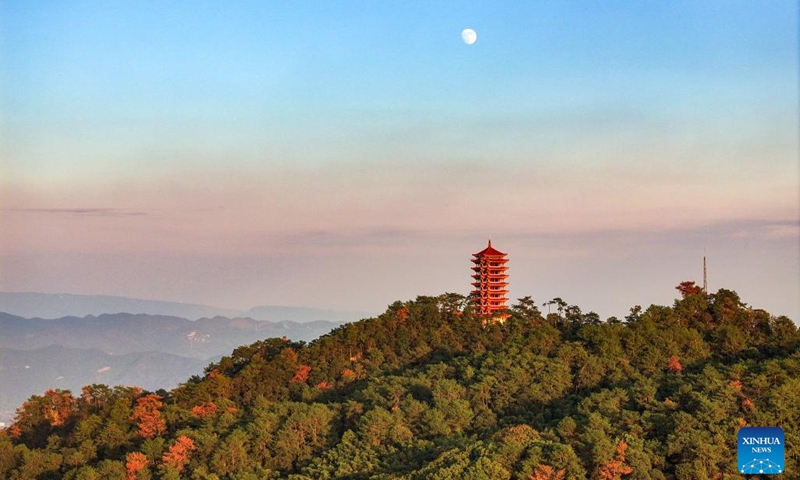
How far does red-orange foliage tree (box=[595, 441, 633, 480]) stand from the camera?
3139 cm

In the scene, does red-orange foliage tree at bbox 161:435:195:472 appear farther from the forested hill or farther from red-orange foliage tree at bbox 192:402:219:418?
red-orange foliage tree at bbox 192:402:219:418

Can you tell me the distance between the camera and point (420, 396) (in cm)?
4362

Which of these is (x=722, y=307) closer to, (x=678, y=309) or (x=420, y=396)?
(x=678, y=309)

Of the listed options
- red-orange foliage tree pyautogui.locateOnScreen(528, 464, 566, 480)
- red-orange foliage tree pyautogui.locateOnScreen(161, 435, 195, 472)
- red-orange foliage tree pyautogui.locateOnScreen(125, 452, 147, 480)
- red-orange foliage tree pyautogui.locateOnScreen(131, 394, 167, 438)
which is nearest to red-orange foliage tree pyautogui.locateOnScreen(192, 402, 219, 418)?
red-orange foliage tree pyautogui.locateOnScreen(131, 394, 167, 438)

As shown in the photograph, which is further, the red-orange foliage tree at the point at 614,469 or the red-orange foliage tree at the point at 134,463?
the red-orange foliage tree at the point at 134,463

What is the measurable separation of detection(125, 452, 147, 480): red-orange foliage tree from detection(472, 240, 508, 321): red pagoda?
2886 centimetres

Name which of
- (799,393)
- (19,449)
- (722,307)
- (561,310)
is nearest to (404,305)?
(561,310)

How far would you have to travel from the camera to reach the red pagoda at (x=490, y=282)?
63.6 m

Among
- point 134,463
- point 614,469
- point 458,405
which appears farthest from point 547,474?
point 134,463

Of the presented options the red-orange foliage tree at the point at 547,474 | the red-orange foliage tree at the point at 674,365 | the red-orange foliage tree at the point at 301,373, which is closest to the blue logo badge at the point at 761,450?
the red-orange foliage tree at the point at 547,474

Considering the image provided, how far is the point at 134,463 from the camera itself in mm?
40188

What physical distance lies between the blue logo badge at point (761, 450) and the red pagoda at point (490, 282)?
3072cm

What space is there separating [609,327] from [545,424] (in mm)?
12838

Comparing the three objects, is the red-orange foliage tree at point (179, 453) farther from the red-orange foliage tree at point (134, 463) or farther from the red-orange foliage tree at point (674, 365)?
the red-orange foliage tree at point (674, 365)
